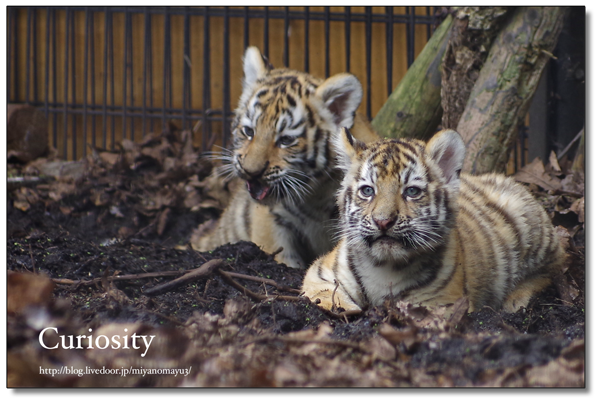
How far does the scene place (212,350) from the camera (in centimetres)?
193

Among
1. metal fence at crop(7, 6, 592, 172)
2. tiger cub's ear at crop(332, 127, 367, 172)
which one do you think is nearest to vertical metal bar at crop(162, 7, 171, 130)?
metal fence at crop(7, 6, 592, 172)

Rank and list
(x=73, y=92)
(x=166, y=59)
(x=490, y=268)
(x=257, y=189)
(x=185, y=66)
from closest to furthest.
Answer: (x=490, y=268)
(x=257, y=189)
(x=166, y=59)
(x=185, y=66)
(x=73, y=92)

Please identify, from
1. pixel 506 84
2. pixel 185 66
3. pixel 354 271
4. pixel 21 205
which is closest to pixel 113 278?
pixel 354 271

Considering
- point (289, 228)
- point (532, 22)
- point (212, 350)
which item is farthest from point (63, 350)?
point (532, 22)

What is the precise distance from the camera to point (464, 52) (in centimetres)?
421

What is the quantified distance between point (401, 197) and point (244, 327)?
900 millimetres

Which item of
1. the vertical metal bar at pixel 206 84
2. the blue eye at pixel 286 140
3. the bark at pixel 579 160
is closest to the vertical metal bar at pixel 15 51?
the vertical metal bar at pixel 206 84

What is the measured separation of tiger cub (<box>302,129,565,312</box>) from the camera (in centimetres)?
262

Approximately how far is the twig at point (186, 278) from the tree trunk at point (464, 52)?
7.63 ft

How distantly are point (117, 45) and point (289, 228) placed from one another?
11.4 feet

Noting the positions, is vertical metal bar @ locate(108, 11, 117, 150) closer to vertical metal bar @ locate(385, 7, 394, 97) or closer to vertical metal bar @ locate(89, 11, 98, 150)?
vertical metal bar @ locate(89, 11, 98, 150)

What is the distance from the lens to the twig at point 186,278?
271 centimetres

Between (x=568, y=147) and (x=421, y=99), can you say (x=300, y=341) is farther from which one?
(x=568, y=147)

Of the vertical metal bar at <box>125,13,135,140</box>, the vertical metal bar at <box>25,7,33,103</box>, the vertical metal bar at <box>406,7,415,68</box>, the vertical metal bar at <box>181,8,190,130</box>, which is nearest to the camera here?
the vertical metal bar at <box>406,7,415,68</box>
